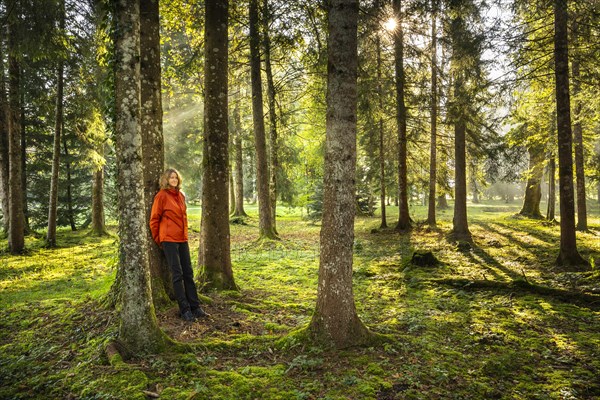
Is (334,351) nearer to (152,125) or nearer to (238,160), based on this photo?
(152,125)

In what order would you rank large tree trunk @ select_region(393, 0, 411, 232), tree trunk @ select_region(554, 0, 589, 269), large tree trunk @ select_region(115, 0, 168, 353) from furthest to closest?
large tree trunk @ select_region(393, 0, 411, 232) < tree trunk @ select_region(554, 0, 589, 269) < large tree trunk @ select_region(115, 0, 168, 353)

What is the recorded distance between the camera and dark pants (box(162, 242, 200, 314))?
532cm

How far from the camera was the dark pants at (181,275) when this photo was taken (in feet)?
17.5

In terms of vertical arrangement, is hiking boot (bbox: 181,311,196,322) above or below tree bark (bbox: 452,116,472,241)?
below

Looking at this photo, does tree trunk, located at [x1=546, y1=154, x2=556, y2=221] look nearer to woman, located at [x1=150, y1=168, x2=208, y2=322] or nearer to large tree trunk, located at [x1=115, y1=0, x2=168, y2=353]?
woman, located at [x1=150, y1=168, x2=208, y2=322]

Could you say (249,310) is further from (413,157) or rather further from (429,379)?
(413,157)

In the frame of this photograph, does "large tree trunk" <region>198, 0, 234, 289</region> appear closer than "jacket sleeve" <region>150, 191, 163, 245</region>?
No

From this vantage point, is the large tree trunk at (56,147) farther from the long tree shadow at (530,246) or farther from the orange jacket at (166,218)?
the long tree shadow at (530,246)

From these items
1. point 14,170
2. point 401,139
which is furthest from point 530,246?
point 14,170

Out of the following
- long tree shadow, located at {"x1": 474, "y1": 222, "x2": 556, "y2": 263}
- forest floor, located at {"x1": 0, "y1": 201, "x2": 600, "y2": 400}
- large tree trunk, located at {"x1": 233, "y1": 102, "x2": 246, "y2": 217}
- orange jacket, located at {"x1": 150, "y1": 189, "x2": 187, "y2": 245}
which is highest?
large tree trunk, located at {"x1": 233, "y1": 102, "x2": 246, "y2": 217}

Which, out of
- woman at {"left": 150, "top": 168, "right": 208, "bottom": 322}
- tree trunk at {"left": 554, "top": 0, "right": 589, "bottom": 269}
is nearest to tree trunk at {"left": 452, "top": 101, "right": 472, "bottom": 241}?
tree trunk at {"left": 554, "top": 0, "right": 589, "bottom": 269}

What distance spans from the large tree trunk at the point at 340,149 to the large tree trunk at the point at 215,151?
9.65ft

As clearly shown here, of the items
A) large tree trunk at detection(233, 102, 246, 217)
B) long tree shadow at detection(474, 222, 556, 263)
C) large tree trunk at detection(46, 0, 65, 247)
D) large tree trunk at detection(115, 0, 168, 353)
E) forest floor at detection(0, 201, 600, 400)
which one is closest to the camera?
forest floor at detection(0, 201, 600, 400)

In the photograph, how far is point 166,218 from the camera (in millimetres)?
5340
